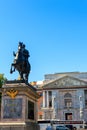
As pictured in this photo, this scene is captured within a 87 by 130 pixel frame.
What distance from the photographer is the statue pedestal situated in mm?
18906

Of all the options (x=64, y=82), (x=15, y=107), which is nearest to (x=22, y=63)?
(x=15, y=107)

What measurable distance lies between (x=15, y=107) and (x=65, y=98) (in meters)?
66.6

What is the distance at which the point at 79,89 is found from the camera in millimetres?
83875

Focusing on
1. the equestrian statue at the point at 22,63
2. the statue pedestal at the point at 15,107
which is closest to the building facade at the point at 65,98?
the equestrian statue at the point at 22,63

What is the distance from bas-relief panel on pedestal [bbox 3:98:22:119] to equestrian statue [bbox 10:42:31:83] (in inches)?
74.8

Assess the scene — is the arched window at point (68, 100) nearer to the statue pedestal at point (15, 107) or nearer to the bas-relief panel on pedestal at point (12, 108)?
the statue pedestal at point (15, 107)

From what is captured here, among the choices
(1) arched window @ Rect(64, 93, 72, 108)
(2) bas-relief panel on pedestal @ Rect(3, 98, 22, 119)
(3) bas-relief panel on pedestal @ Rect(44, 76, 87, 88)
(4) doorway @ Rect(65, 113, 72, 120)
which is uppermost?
(3) bas-relief panel on pedestal @ Rect(44, 76, 87, 88)

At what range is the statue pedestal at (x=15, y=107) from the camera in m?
18.9

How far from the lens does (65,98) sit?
84.9 m

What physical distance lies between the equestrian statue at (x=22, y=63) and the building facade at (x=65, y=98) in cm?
6309

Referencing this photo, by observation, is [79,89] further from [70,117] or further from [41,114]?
[41,114]

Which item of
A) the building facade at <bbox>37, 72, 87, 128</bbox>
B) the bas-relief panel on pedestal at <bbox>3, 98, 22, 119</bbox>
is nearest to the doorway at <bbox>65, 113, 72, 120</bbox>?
the building facade at <bbox>37, 72, 87, 128</bbox>

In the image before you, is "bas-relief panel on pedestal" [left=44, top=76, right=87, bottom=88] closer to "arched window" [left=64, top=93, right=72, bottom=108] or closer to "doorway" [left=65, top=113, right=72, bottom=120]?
"arched window" [left=64, top=93, right=72, bottom=108]

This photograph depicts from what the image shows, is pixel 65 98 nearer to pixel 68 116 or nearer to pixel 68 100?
pixel 68 100
